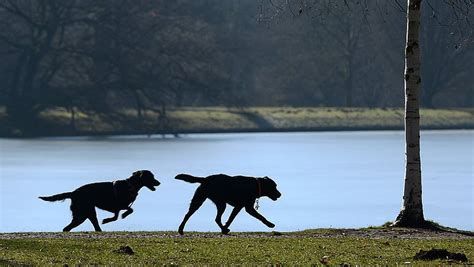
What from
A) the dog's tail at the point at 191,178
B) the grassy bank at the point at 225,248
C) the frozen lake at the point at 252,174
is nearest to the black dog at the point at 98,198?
the grassy bank at the point at 225,248

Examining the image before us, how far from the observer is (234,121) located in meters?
69.6

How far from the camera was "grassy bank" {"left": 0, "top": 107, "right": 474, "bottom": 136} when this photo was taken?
60.4m

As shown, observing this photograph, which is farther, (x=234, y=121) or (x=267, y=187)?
(x=234, y=121)

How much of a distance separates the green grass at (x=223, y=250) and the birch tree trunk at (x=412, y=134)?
2.09 metres

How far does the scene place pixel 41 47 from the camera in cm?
5972

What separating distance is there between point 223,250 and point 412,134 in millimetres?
5370

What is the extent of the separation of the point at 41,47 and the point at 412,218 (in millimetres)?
43141

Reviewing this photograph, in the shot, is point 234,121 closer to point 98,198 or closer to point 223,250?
point 98,198

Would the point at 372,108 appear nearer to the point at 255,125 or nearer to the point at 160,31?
the point at 255,125

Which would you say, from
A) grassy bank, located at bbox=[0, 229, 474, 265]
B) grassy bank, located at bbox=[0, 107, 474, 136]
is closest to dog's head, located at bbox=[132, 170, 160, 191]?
grassy bank, located at bbox=[0, 229, 474, 265]

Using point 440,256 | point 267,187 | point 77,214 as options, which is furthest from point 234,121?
point 440,256

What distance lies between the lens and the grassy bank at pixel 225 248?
13.3 m

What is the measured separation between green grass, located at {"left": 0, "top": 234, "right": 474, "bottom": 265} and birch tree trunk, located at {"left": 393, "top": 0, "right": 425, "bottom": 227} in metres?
2.09

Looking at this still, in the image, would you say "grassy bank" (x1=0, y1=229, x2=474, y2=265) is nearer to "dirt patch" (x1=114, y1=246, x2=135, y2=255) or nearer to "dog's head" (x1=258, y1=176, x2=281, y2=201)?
"dirt patch" (x1=114, y1=246, x2=135, y2=255)
